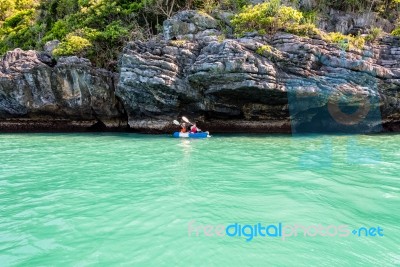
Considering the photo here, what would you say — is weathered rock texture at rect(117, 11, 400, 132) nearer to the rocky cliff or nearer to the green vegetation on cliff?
the rocky cliff

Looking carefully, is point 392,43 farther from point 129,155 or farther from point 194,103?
point 129,155

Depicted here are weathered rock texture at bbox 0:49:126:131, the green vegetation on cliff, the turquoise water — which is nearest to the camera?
the turquoise water

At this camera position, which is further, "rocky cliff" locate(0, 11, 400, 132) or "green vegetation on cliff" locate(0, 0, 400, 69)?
"green vegetation on cliff" locate(0, 0, 400, 69)

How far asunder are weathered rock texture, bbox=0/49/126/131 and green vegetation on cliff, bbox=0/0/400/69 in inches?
57.4

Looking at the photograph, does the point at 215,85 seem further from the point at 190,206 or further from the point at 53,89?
the point at 190,206

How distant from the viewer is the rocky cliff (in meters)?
15.8

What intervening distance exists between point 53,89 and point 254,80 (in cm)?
1181

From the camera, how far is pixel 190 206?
5.95 meters

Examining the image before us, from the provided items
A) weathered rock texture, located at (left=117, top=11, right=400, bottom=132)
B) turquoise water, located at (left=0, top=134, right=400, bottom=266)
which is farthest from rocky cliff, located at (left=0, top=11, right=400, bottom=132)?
turquoise water, located at (left=0, top=134, right=400, bottom=266)

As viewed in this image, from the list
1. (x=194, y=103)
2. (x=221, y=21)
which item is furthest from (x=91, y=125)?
(x=221, y=21)

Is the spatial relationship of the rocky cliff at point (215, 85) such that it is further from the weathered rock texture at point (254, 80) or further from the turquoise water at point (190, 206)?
the turquoise water at point (190, 206)

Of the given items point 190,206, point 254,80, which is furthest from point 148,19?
point 190,206

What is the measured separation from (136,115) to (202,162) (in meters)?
10.1

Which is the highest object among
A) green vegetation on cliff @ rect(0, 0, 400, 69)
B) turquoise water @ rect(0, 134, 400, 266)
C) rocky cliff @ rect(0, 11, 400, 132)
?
green vegetation on cliff @ rect(0, 0, 400, 69)
